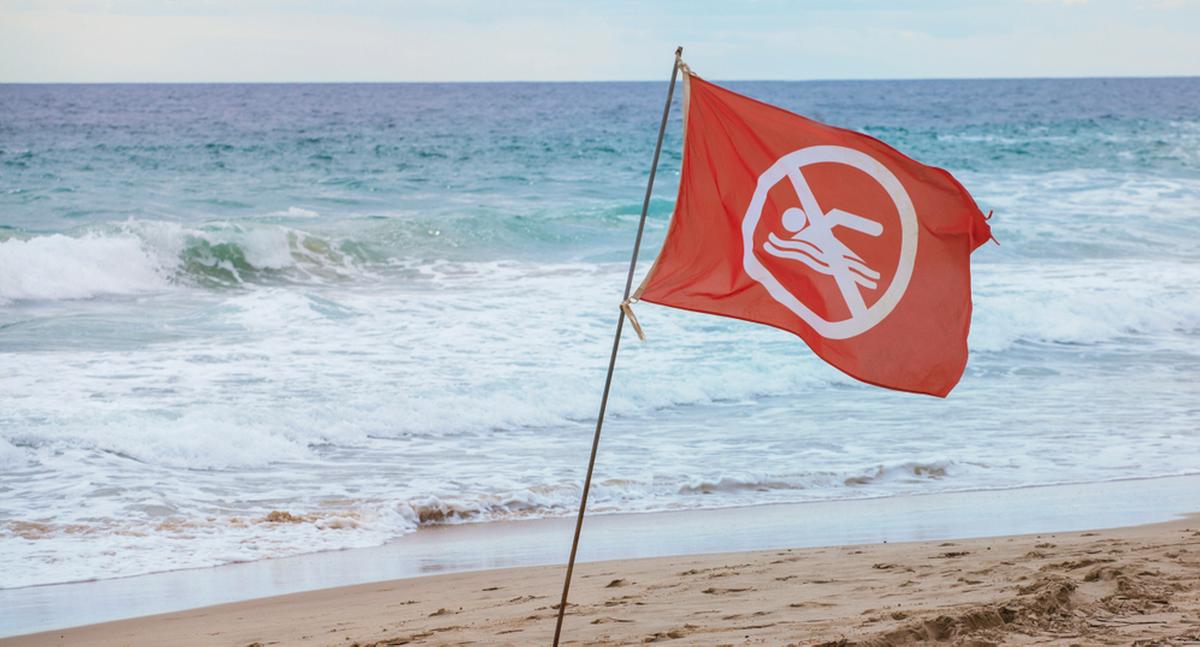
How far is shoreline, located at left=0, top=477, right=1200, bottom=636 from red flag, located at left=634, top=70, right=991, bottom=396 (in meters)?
2.65

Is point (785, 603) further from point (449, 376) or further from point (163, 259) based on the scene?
point (163, 259)

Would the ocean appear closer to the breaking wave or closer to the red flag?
the breaking wave

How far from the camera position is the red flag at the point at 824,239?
4.53 metres

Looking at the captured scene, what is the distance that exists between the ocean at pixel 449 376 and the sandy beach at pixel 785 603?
1368mm

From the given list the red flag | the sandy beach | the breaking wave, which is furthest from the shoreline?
the breaking wave

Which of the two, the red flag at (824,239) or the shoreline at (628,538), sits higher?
the red flag at (824,239)

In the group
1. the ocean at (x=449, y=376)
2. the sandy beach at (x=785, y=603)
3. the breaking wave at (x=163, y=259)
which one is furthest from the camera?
the breaking wave at (x=163, y=259)

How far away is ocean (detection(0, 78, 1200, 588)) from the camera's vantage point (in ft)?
27.3

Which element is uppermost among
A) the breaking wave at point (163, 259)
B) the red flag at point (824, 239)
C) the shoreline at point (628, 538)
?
the red flag at point (824, 239)

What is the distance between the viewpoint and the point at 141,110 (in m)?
65.2

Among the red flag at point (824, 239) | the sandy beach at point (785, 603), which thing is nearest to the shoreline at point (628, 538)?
the sandy beach at point (785, 603)

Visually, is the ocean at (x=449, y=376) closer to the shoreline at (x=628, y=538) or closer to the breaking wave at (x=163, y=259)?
the breaking wave at (x=163, y=259)

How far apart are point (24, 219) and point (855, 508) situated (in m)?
19.3

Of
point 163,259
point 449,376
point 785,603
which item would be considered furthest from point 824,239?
point 163,259
